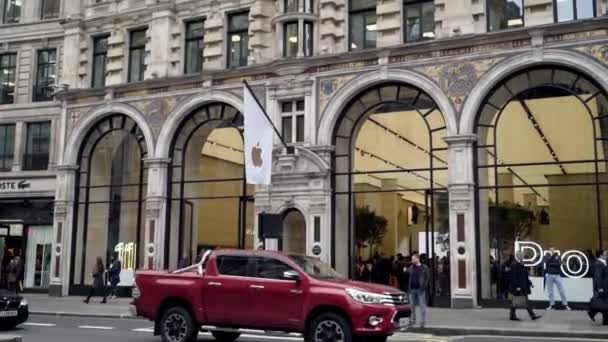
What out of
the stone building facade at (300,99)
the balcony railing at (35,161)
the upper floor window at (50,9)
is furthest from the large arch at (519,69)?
the upper floor window at (50,9)

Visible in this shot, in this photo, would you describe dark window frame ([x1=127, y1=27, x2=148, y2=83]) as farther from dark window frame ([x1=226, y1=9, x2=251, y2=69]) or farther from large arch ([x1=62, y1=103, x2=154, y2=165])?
dark window frame ([x1=226, y1=9, x2=251, y2=69])

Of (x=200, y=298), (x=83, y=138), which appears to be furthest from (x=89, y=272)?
(x=200, y=298)

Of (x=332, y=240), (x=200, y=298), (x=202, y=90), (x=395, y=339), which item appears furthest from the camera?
(x=202, y=90)

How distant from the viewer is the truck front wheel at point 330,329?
12.5m

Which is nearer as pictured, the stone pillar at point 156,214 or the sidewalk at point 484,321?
the sidewalk at point 484,321

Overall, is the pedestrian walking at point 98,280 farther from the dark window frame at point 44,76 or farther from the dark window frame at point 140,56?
the dark window frame at point 44,76

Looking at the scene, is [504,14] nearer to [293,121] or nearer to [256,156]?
[293,121]

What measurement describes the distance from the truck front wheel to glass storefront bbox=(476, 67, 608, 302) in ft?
39.4

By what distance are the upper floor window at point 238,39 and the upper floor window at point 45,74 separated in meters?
10.0

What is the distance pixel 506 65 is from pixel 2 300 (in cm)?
1703

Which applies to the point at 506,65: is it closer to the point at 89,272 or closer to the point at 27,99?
the point at 89,272

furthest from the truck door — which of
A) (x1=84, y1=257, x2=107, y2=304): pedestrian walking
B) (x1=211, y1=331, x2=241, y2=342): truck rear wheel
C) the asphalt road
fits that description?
(x1=84, y1=257, x2=107, y2=304): pedestrian walking

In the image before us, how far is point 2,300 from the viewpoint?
16969 mm

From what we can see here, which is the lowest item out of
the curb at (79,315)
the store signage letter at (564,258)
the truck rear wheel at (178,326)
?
the curb at (79,315)
